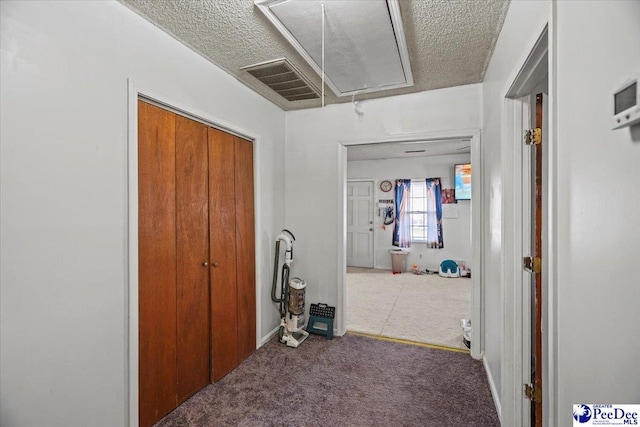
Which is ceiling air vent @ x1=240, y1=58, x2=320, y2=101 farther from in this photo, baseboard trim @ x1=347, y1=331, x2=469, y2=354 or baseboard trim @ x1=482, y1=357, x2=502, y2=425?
baseboard trim @ x1=482, y1=357, x2=502, y2=425

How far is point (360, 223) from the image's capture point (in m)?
6.79

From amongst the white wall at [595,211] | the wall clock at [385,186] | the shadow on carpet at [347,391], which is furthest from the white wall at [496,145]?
the wall clock at [385,186]

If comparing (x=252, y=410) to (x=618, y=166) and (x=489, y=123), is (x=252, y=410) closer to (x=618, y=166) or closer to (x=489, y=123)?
(x=618, y=166)

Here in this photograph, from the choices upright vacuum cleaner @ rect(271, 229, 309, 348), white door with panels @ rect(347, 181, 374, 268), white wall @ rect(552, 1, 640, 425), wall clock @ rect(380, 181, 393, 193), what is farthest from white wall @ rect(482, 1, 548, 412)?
white door with panels @ rect(347, 181, 374, 268)

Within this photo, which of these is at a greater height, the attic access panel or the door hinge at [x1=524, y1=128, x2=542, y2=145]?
the attic access panel

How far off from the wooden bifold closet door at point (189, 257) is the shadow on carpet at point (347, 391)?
0.21m

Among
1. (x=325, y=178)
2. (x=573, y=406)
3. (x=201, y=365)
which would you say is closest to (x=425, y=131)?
(x=325, y=178)

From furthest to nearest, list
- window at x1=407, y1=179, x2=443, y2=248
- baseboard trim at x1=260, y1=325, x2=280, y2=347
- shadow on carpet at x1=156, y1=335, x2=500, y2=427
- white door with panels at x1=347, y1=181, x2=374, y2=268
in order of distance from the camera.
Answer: white door with panels at x1=347, y1=181, x2=374, y2=268 < window at x1=407, y1=179, x2=443, y2=248 < baseboard trim at x1=260, y1=325, x2=280, y2=347 < shadow on carpet at x1=156, y1=335, x2=500, y2=427

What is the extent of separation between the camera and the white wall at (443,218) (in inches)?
238

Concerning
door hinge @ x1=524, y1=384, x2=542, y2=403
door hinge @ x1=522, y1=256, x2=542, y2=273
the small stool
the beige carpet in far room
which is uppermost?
door hinge @ x1=522, y1=256, x2=542, y2=273

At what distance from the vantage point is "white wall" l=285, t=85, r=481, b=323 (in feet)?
9.62

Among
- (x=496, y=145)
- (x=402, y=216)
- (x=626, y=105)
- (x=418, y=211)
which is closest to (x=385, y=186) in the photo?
(x=402, y=216)

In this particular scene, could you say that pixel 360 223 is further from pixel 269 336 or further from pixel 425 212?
pixel 269 336

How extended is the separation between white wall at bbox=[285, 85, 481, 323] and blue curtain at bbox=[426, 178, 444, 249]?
3.59 m
